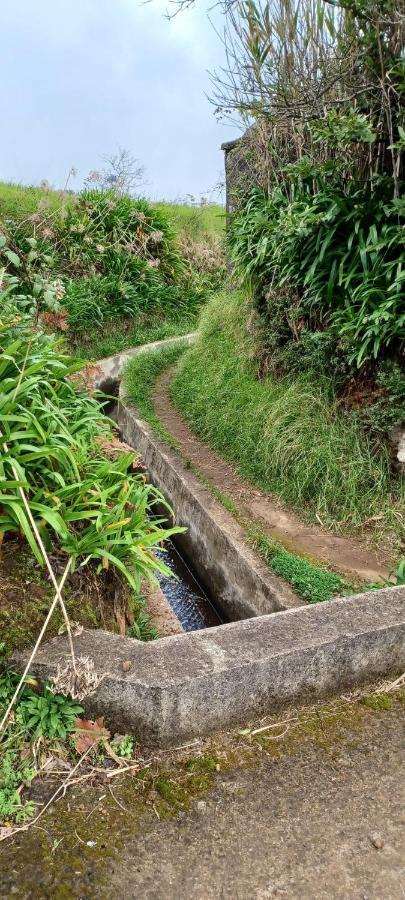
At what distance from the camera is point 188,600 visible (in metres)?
4.45

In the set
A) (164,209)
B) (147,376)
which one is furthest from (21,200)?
(147,376)

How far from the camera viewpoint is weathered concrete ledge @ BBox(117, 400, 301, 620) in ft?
11.7

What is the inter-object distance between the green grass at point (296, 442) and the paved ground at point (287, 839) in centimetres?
248

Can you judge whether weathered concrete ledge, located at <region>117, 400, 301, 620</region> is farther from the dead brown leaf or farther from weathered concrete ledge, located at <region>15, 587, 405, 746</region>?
the dead brown leaf

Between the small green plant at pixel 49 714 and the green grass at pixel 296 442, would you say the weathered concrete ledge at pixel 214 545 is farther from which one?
the small green plant at pixel 49 714

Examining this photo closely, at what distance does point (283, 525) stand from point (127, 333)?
6649 mm

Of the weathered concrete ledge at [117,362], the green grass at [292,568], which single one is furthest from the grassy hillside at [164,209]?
the green grass at [292,568]

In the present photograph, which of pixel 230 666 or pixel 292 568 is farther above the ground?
pixel 230 666

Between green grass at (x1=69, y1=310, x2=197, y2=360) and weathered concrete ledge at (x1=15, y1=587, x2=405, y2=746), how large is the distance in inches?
291

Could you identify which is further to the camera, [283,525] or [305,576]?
[283,525]

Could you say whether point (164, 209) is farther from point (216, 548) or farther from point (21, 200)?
point (216, 548)

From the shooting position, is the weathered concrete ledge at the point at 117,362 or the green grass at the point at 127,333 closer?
the weathered concrete ledge at the point at 117,362

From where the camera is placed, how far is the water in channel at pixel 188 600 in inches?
166

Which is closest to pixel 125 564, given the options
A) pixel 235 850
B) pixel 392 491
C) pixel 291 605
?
pixel 235 850
